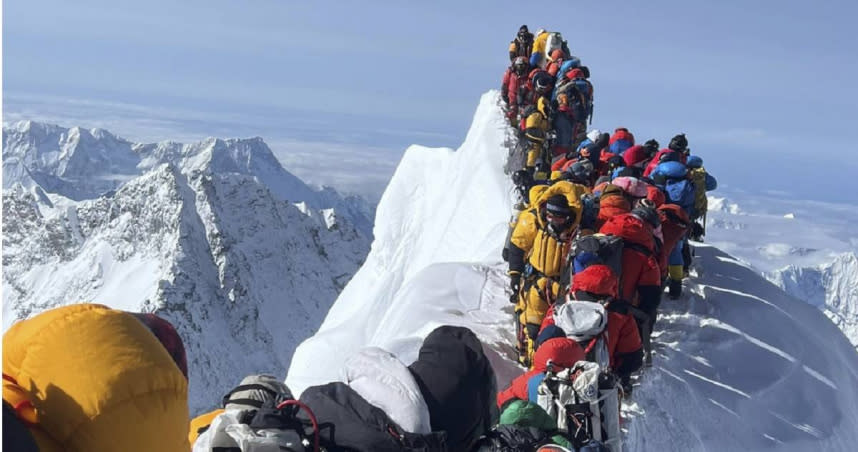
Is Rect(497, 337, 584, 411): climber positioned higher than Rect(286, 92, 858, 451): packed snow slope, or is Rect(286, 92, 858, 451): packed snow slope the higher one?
Rect(497, 337, 584, 411): climber

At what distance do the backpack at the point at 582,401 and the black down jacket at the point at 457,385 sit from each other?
1500mm

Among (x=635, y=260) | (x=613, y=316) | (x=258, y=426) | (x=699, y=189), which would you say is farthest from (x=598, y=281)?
(x=699, y=189)

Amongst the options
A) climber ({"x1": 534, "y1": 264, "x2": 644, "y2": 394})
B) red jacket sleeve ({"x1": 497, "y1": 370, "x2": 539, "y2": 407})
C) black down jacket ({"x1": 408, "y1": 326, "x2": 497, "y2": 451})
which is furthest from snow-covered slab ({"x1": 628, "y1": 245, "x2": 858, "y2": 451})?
black down jacket ({"x1": 408, "y1": 326, "x2": 497, "y2": 451})

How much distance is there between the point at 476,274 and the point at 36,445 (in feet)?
30.7

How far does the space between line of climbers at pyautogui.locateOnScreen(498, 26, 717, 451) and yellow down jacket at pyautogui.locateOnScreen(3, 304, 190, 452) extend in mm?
3320

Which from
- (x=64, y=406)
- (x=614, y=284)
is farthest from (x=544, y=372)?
(x=64, y=406)

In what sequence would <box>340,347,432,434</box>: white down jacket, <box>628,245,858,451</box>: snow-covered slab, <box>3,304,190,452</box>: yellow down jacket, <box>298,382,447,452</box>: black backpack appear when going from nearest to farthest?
<box>3,304,190,452</box>: yellow down jacket
<box>298,382,447,452</box>: black backpack
<box>340,347,432,434</box>: white down jacket
<box>628,245,858,451</box>: snow-covered slab

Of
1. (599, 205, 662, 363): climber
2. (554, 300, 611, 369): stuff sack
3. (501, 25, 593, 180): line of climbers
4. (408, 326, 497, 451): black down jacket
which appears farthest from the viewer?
(501, 25, 593, 180): line of climbers

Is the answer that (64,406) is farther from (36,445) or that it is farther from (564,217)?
(564,217)

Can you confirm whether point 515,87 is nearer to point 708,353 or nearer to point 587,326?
A: point 708,353

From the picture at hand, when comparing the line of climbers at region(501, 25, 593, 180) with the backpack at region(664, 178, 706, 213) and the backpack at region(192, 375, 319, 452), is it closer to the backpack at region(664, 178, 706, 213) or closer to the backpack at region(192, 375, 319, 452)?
the backpack at region(664, 178, 706, 213)

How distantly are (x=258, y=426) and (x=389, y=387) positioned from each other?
29.1 inches

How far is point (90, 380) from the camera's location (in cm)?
215

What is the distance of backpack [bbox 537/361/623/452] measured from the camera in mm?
5516
